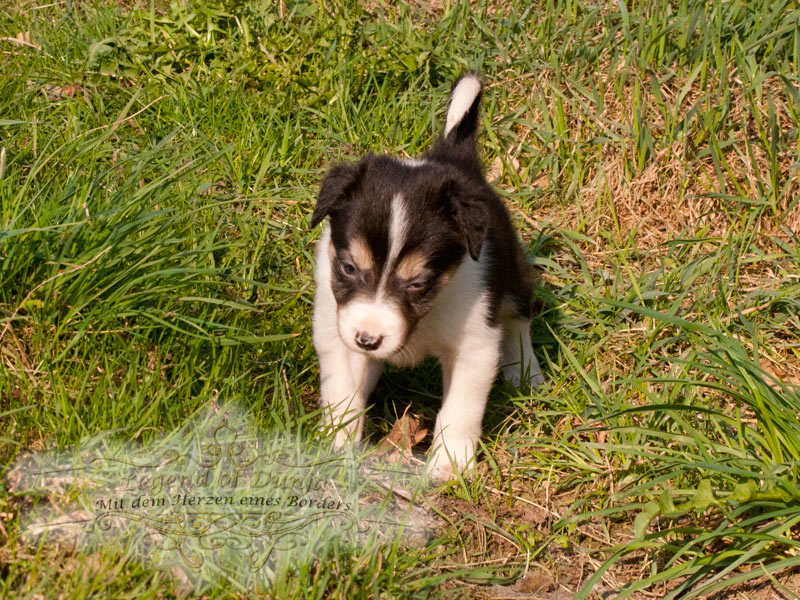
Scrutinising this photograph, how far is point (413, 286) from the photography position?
3432 mm

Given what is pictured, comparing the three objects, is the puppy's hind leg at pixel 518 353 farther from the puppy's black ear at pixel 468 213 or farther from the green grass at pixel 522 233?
the puppy's black ear at pixel 468 213

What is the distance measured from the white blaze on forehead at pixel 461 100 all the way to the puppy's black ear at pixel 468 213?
3.24ft

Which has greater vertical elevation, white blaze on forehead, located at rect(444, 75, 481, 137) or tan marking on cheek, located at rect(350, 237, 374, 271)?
tan marking on cheek, located at rect(350, 237, 374, 271)

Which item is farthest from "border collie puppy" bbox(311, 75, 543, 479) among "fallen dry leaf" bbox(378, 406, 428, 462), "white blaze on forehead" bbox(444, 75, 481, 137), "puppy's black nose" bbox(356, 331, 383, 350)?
"white blaze on forehead" bbox(444, 75, 481, 137)

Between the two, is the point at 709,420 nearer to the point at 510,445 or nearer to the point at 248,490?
the point at 510,445

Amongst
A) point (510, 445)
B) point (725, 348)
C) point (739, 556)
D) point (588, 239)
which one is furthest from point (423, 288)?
point (588, 239)

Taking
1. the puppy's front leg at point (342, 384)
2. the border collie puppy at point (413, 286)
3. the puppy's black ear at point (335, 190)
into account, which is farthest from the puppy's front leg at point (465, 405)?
the puppy's black ear at point (335, 190)

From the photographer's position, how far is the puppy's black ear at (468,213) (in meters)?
3.44

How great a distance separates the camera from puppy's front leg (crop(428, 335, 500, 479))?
12.3ft

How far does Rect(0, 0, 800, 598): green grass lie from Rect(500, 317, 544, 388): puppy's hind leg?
0.12 metres

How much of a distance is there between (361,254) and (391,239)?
131 mm

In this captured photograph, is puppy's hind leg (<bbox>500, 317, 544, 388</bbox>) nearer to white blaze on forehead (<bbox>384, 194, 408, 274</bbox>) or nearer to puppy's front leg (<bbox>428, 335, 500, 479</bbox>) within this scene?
puppy's front leg (<bbox>428, 335, 500, 479</bbox>)

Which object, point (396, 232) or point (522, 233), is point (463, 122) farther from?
point (396, 232)

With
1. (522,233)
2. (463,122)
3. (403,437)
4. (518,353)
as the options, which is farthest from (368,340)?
(522,233)
